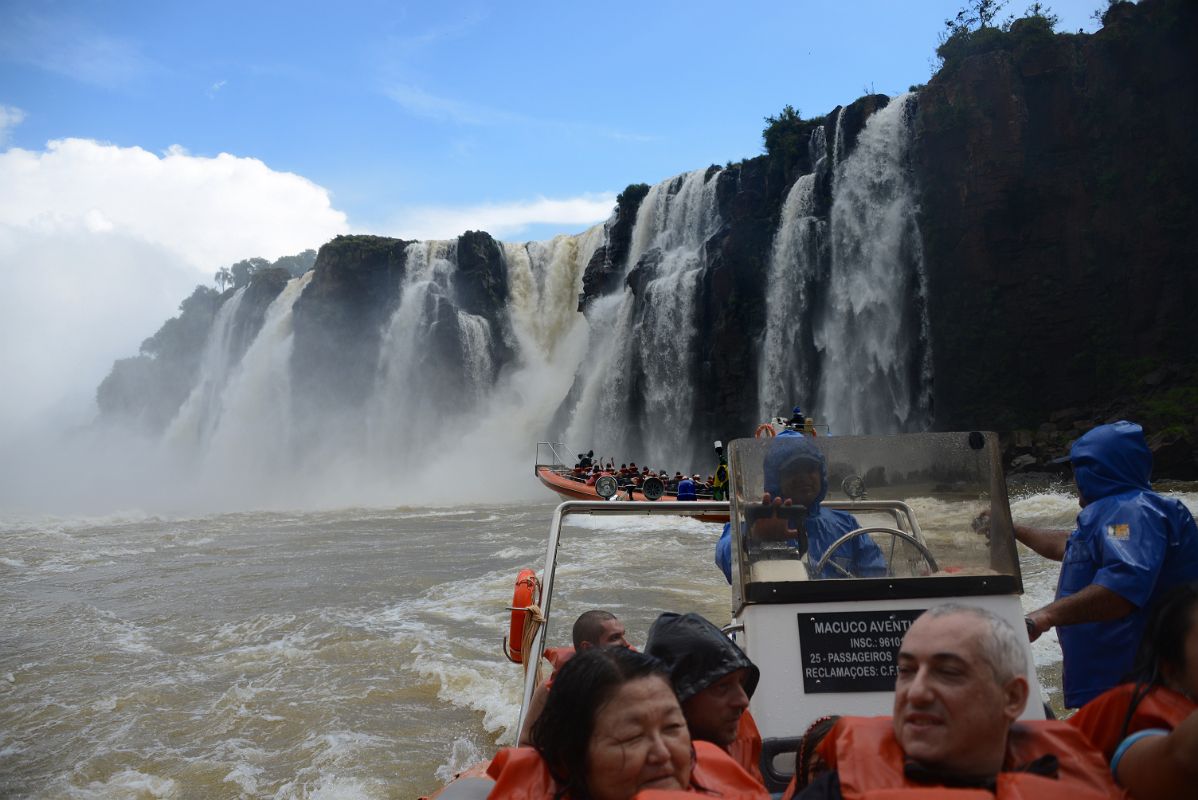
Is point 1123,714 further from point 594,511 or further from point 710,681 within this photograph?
point 594,511

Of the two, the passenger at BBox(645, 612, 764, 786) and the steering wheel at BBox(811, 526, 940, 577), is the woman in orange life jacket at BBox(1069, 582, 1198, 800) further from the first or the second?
the steering wheel at BBox(811, 526, 940, 577)

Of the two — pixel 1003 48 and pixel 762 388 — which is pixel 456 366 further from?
pixel 1003 48

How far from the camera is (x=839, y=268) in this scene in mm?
28734

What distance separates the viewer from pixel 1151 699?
186 centimetres

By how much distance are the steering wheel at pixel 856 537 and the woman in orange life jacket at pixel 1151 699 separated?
93 centimetres

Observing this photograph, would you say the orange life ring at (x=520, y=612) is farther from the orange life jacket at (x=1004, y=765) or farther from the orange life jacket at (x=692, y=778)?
the orange life jacket at (x=1004, y=765)

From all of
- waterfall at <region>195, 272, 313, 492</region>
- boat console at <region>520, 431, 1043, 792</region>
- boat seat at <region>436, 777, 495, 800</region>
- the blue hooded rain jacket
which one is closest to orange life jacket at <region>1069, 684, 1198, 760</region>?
boat console at <region>520, 431, 1043, 792</region>

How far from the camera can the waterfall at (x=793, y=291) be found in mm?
29234

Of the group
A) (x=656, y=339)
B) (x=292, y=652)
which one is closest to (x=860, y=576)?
(x=292, y=652)

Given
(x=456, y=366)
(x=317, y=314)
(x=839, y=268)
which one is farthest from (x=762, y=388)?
(x=317, y=314)

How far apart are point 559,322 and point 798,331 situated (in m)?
15.2

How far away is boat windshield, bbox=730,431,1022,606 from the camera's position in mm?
2768

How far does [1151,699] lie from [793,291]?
1128 inches

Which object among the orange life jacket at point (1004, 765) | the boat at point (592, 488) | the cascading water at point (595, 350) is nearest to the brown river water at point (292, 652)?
the boat at point (592, 488)
